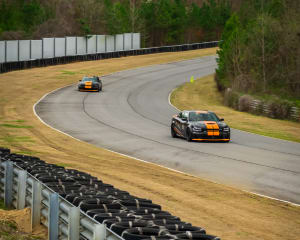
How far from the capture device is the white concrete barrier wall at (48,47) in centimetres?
7612

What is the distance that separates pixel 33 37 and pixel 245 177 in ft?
267

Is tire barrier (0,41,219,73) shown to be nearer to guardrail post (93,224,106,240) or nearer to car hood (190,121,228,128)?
car hood (190,121,228,128)

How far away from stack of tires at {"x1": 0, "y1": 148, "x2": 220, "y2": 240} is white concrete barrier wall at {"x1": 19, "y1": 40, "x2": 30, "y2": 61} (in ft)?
193

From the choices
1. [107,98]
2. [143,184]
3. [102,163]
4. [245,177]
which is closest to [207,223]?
[143,184]

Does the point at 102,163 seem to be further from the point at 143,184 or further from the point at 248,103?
the point at 248,103

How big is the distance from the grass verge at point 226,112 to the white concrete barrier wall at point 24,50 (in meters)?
19.2

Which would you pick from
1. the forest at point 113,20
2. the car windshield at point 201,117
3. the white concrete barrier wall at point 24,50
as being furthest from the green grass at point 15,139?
the forest at point 113,20

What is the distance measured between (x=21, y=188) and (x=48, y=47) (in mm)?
65359

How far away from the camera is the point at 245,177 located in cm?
2042

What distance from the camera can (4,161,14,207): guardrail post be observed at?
13.7 meters

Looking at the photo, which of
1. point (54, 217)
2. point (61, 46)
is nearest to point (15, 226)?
point (54, 217)

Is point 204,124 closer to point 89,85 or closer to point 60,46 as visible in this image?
point 89,85

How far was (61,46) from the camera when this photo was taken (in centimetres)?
7962

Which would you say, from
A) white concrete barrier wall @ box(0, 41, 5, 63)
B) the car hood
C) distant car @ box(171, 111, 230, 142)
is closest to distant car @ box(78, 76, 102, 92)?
Result: white concrete barrier wall @ box(0, 41, 5, 63)
